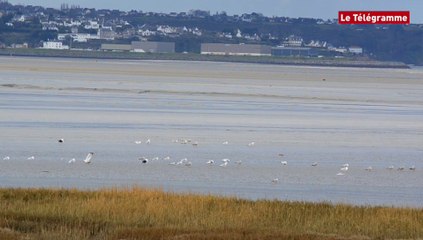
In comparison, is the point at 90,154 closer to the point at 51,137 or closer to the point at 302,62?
the point at 51,137

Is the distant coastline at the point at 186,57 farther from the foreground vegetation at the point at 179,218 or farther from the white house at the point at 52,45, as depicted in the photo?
the foreground vegetation at the point at 179,218

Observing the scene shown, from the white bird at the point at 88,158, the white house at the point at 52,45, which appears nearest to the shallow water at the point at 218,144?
the white bird at the point at 88,158

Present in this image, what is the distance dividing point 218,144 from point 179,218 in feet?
39.7

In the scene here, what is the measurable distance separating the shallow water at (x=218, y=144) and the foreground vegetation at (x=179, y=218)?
2128 millimetres

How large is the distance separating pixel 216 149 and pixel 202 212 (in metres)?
10.3

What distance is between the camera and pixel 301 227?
639 inches

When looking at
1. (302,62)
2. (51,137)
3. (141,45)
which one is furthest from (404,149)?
(141,45)

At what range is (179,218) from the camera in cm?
1666

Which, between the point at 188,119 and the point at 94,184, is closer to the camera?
the point at 94,184

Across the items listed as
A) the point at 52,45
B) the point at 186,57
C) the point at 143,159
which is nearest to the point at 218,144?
the point at 143,159

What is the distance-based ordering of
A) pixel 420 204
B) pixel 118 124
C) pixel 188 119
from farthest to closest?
pixel 188 119, pixel 118 124, pixel 420 204

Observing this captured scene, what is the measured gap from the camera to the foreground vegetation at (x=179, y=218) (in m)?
14.9

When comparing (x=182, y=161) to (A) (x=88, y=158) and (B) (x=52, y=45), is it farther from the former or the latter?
(B) (x=52, y=45)

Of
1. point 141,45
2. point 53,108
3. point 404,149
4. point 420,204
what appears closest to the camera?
point 420,204
